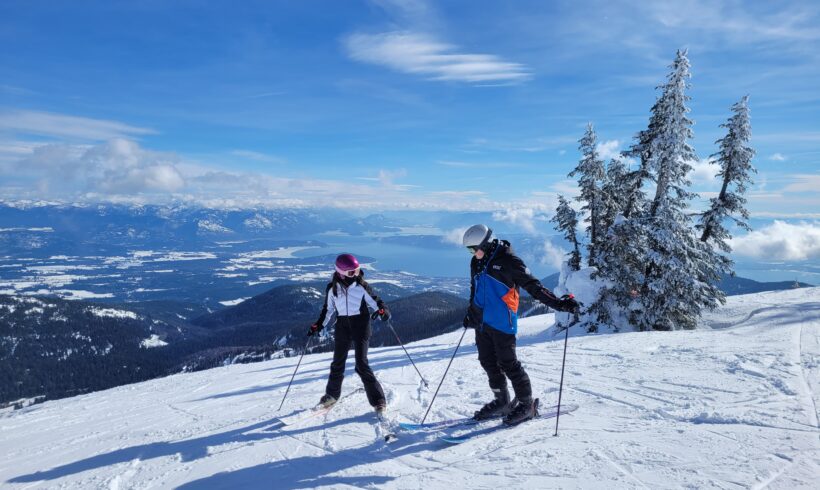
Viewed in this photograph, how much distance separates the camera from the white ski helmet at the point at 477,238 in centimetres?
501

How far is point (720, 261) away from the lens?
20.5 metres

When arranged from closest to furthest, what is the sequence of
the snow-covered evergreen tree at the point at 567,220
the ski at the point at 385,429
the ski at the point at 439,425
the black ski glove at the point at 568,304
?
the black ski glove at the point at 568,304 < the ski at the point at 385,429 < the ski at the point at 439,425 < the snow-covered evergreen tree at the point at 567,220

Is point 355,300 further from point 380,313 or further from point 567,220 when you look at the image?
point 567,220

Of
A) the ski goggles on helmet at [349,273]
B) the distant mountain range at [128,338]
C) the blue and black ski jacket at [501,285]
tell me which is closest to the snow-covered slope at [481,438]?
the blue and black ski jacket at [501,285]

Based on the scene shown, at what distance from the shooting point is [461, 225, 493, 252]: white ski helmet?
197 inches

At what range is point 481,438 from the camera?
16.5ft

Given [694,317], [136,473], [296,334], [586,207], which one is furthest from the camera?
[296,334]

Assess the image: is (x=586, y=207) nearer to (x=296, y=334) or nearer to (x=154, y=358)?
(x=296, y=334)

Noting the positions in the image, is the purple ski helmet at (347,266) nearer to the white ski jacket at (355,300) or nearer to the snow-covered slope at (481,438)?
the white ski jacket at (355,300)

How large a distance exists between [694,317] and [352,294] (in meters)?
19.1

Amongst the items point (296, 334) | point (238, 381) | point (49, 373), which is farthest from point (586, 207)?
point (49, 373)

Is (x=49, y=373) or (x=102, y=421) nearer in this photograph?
(x=102, y=421)

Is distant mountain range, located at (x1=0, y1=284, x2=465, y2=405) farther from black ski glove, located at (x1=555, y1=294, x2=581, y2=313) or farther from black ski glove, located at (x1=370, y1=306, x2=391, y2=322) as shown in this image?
black ski glove, located at (x1=555, y1=294, x2=581, y2=313)

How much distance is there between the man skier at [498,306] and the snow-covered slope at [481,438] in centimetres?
59
